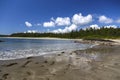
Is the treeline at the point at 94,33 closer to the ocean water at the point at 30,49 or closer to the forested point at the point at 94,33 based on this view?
the forested point at the point at 94,33

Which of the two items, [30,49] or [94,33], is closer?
[30,49]

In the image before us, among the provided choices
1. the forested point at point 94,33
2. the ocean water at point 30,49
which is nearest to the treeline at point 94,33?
the forested point at point 94,33

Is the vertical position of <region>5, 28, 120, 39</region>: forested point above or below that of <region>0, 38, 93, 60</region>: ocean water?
above

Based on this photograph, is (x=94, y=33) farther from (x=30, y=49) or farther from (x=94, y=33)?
(x=30, y=49)

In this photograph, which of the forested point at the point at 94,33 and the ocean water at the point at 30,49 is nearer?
the ocean water at the point at 30,49

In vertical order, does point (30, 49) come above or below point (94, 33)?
below

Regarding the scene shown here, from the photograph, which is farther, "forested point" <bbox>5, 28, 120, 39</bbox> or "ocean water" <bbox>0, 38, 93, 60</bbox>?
"forested point" <bbox>5, 28, 120, 39</bbox>

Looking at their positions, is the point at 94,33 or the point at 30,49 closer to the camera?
the point at 30,49

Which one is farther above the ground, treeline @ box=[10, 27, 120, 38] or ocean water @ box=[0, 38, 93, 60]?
treeline @ box=[10, 27, 120, 38]

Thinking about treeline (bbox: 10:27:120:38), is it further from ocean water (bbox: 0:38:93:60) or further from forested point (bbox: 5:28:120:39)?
ocean water (bbox: 0:38:93:60)

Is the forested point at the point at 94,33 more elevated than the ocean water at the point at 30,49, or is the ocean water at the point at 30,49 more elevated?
the forested point at the point at 94,33

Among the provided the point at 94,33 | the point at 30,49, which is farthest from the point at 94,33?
the point at 30,49

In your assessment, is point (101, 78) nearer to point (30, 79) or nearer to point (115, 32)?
point (30, 79)

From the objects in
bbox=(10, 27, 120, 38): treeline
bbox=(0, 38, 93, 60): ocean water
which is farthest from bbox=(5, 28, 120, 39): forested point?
bbox=(0, 38, 93, 60): ocean water
